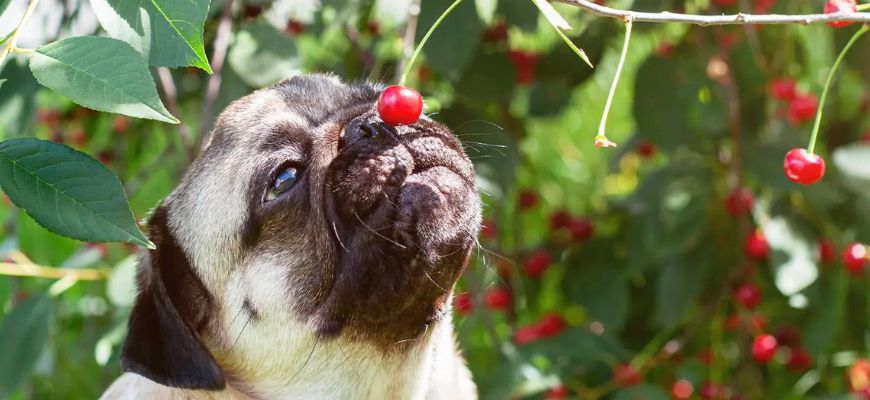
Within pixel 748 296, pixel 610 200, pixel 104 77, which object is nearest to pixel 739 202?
pixel 748 296

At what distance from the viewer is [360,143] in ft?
7.08

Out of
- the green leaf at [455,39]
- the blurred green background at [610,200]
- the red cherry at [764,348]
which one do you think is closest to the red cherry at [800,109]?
the blurred green background at [610,200]

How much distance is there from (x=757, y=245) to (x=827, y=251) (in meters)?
Result: 0.21

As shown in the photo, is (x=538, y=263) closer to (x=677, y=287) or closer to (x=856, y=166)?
(x=677, y=287)

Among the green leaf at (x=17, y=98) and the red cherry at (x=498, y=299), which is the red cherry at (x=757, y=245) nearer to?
the red cherry at (x=498, y=299)

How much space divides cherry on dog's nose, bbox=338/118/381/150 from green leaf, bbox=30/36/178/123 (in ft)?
2.16

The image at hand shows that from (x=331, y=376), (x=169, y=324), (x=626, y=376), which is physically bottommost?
(x=626, y=376)

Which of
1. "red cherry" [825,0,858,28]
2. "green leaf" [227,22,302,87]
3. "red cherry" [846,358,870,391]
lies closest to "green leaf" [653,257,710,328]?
"red cherry" [846,358,870,391]

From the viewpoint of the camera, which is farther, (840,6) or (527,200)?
(527,200)

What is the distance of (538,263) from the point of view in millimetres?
3791

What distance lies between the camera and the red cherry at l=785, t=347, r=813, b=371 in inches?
144

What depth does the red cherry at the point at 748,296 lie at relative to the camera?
138 inches

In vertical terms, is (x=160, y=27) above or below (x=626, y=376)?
above

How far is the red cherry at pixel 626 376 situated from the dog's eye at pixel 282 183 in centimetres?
143
